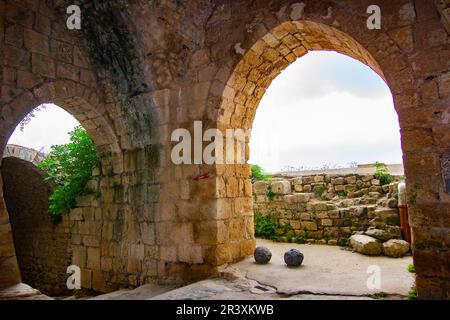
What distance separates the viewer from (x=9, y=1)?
3672 millimetres

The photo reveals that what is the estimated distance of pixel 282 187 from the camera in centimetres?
713

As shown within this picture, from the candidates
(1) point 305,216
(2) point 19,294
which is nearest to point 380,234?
(1) point 305,216

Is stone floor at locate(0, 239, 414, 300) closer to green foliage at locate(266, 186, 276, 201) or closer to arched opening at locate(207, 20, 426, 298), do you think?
arched opening at locate(207, 20, 426, 298)

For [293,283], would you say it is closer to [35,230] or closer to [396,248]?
[396,248]

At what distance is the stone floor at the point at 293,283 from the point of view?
304 cm

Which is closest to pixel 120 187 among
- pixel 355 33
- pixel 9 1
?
pixel 9 1

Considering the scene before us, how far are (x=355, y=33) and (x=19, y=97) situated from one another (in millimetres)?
3826

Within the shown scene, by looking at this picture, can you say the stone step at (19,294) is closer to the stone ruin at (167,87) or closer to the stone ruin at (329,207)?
the stone ruin at (167,87)

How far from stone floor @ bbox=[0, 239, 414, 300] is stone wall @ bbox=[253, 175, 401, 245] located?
1117mm

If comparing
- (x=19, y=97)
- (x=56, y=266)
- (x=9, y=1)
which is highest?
(x=9, y=1)

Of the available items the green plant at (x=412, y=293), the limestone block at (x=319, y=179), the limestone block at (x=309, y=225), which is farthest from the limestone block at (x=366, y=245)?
the green plant at (x=412, y=293)

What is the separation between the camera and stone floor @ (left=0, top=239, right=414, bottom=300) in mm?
3036
